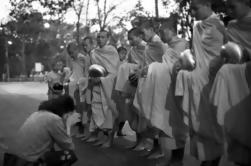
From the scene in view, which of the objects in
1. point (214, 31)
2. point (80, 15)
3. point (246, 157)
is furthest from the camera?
point (80, 15)

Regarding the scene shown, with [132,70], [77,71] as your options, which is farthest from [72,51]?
[132,70]

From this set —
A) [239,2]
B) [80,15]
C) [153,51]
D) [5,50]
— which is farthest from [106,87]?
[5,50]

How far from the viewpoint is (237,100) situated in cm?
398

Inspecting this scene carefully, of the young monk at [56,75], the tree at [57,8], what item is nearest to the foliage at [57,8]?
the tree at [57,8]

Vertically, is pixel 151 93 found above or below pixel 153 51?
below

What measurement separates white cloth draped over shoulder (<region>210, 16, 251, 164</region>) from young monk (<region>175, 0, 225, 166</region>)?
554mm

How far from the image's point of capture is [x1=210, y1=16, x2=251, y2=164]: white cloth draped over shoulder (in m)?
3.87

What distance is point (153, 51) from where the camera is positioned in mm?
6273

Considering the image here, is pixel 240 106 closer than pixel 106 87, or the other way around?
pixel 240 106

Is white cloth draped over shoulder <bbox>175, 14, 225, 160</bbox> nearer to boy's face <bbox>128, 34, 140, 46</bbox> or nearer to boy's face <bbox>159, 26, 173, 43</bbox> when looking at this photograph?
boy's face <bbox>159, 26, 173, 43</bbox>

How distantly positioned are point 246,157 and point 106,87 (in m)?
4.34

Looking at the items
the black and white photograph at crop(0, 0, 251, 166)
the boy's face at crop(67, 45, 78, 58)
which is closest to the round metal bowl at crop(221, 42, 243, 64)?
the black and white photograph at crop(0, 0, 251, 166)

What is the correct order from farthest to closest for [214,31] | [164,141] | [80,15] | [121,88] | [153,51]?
[80,15] → [121,88] → [153,51] → [164,141] → [214,31]

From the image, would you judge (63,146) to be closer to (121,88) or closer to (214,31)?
(214,31)
